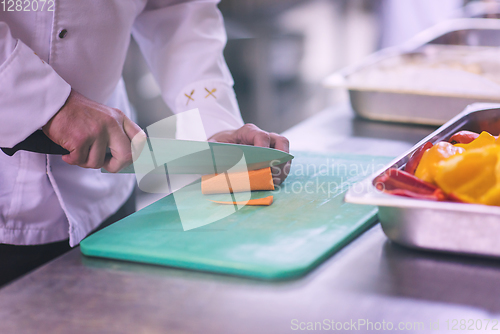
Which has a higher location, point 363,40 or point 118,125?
point 118,125

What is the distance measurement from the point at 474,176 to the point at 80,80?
2.48 ft

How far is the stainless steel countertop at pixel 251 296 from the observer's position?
0.54 metres

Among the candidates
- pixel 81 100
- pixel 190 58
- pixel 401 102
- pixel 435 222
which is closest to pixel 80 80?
pixel 81 100

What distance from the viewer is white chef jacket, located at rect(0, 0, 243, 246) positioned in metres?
0.80

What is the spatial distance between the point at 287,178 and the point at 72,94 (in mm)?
443

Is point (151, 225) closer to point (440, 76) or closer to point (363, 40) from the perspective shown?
point (440, 76)

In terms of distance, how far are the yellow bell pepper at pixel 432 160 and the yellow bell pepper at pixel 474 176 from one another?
3 centimetres

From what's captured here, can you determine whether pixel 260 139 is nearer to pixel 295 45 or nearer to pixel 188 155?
pixel 188 155

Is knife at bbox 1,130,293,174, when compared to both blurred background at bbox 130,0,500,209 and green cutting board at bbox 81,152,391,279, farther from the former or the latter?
blurred background at bbox 130,0,500,209

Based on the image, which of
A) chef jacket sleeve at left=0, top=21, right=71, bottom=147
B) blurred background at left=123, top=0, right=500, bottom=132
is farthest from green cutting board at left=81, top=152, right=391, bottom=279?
blurred background at left=123, top=0, right=500, bottom=132

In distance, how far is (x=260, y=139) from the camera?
93 centimetres

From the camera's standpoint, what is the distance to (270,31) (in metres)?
4.60

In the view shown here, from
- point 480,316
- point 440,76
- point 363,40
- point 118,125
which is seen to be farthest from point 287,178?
point 363,40

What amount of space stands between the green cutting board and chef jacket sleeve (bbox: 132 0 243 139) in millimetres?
247
